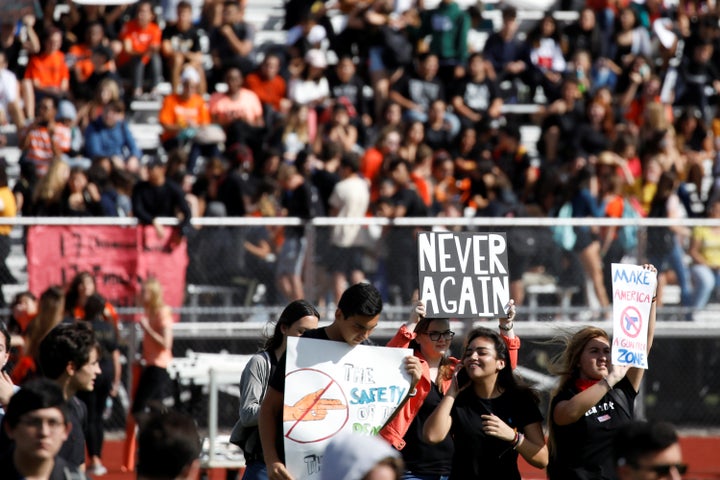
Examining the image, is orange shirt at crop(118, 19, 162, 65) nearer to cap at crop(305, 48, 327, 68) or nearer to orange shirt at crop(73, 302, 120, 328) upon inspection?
cap at crop(305, 48, 327, 68)

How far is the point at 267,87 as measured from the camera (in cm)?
1756

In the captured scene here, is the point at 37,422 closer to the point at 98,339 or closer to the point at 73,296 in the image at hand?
the point at 98,339

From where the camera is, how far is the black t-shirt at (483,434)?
7.34m

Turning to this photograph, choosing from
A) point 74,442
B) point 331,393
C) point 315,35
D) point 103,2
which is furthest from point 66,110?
point 74,442

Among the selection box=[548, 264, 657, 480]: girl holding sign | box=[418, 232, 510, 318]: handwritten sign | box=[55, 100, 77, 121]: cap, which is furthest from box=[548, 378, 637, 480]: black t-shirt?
box=[55, 100, 77, 121]: cap

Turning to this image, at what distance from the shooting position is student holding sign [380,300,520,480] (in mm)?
7602

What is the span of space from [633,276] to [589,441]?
97 centimetres

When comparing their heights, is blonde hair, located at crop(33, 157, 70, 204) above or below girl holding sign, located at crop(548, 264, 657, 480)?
above

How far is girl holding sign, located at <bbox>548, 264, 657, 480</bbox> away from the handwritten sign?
0.56 m

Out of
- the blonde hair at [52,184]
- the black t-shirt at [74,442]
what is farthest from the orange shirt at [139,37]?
the black t-shirt at [74,442]

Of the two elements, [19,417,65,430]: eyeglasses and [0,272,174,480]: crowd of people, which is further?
[0,272,174,480]: crowd of people

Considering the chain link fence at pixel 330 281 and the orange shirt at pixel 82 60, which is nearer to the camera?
the chain link fence at pixel 330 281

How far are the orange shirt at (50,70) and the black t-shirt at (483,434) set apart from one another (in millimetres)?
A: 10985

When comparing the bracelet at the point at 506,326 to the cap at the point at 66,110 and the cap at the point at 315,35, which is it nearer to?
the cap at the point at 66,110
